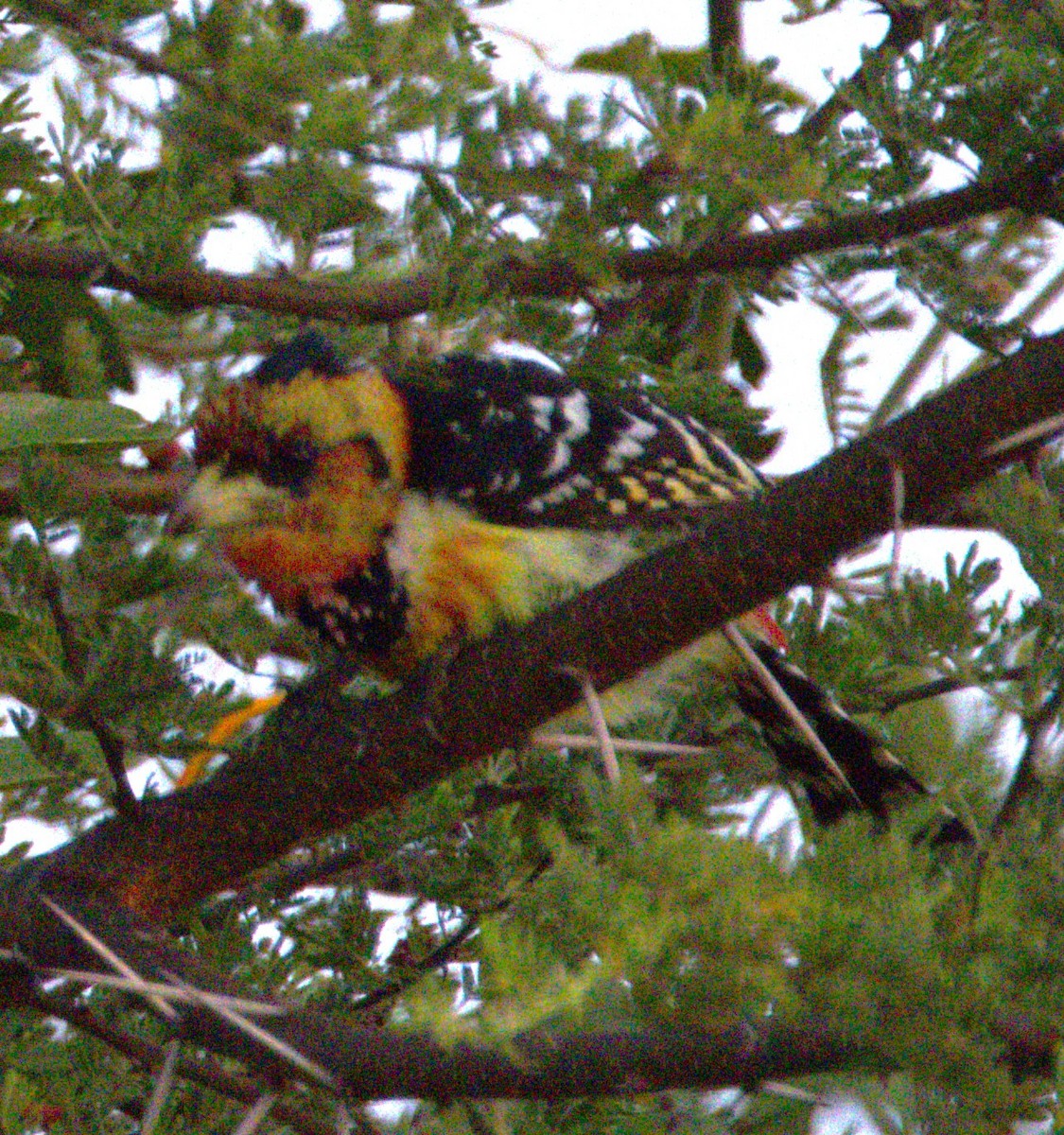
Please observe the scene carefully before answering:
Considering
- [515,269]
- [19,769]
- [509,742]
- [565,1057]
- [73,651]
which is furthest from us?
[19,769]

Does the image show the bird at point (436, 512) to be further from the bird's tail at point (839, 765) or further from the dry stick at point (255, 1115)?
the dry stick at point (255, 1115)

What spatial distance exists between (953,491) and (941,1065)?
0.53m

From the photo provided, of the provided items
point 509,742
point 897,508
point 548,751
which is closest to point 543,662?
point 509,742

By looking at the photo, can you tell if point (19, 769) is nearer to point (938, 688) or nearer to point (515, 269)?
point (515, 269)

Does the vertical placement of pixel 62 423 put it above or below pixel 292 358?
below

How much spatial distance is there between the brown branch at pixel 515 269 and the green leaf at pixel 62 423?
0.15 meters

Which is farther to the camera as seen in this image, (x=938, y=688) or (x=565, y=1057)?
(x=938, y=688)

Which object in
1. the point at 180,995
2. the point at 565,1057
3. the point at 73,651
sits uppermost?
the point at 73,651

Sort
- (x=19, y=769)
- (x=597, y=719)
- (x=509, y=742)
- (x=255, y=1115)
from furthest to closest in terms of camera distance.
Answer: (x=19, y=769)
(x=509, y=742)
(x=597, y=719)
(x=255, y=1115)

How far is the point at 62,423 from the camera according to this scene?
172 centimetres

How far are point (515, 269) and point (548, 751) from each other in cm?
65

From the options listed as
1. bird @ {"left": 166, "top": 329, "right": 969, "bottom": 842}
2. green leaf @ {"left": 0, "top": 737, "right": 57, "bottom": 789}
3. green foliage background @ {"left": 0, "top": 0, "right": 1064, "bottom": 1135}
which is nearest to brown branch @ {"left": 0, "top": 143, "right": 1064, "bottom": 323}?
green foliage background @ {"left": 0, "top": 0, "right": 1064, "bottom": 1135}

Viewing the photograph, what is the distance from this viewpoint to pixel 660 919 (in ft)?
3.25

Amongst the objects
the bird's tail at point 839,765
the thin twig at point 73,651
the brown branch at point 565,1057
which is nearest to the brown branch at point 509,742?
the brown branch at point 565,1057
